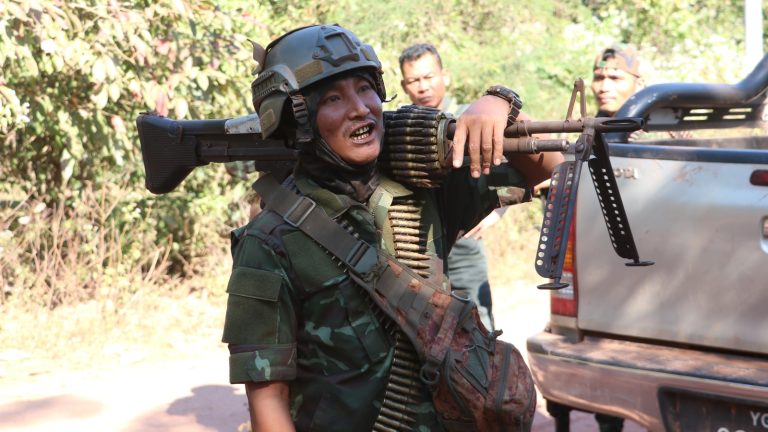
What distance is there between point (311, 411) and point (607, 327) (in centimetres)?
201

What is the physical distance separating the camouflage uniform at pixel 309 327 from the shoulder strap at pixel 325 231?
3 centimetres

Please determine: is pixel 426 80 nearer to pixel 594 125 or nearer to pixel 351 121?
pixel 351 121

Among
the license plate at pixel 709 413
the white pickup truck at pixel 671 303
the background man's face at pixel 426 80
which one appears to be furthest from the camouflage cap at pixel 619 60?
the license plate at pixel 709 413

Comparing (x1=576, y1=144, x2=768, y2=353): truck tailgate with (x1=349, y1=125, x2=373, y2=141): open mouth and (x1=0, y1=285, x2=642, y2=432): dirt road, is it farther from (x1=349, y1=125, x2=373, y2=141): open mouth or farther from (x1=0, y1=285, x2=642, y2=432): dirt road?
(x1=0, y1=285, x2=642, y2=432): dirt road

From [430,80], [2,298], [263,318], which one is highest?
[430,80]

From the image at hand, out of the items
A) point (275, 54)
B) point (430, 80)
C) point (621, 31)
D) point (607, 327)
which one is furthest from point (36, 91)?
point (621, 31)

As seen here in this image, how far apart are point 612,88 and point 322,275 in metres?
4.58

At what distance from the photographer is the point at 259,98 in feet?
10.2

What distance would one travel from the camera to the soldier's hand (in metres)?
2.88

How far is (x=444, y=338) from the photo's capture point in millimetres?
2969

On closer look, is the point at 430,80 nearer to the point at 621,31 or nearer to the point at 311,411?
the point at 311,411

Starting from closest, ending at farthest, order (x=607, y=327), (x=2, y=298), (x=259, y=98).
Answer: (x=259, y=98) < (x=607, y=327) < (x=2, y=298)

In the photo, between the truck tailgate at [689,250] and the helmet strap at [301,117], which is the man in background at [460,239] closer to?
the truck tailgate at [689,250]

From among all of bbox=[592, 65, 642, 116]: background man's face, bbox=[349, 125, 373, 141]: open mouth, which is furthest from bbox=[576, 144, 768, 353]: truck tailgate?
bbox=[592, 65, 642, 116]: background man's face
